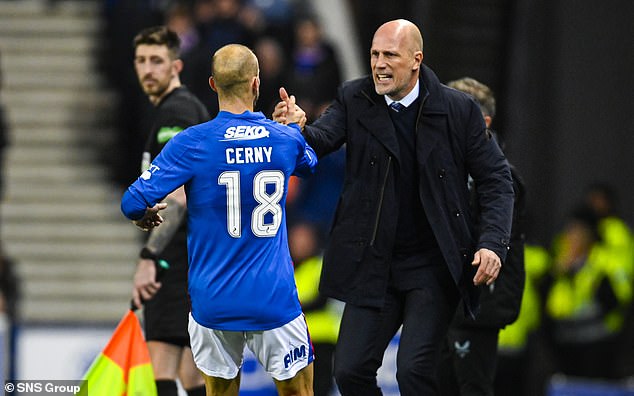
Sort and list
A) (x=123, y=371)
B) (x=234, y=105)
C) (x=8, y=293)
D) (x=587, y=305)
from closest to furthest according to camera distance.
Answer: (x=234, y=105) → (x=123, y=371) → (x=8, y=293) → (x=587, y=305)

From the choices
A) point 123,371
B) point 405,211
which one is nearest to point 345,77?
point 123,371

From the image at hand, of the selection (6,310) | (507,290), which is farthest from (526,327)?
(507,290)

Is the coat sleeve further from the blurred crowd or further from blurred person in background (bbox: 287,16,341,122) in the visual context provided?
blurred person in background (bbox: 287,16,341,122)

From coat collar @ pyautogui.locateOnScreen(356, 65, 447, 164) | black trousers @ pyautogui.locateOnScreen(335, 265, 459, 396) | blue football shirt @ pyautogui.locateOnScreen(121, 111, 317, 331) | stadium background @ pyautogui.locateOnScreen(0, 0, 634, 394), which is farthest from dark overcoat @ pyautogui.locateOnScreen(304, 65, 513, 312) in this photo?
stadium background @ pyautogui.locateOnScreen(0, 0, 634, 394)

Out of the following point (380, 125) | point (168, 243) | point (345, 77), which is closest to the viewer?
point (380, 125)

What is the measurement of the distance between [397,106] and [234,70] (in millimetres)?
1103

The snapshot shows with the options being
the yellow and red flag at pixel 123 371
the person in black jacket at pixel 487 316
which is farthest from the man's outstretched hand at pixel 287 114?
the yellow and red flag at pixel 123 371

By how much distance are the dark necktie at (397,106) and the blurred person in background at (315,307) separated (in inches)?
190

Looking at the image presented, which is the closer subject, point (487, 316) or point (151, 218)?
point (151, 218)

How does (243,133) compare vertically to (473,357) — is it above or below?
above

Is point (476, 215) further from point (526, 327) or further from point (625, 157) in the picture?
point (625, 157)

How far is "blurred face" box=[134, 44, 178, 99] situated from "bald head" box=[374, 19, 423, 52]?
62.5 inches

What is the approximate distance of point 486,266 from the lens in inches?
294

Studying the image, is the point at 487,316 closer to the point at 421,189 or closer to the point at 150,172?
the point at 421,189
